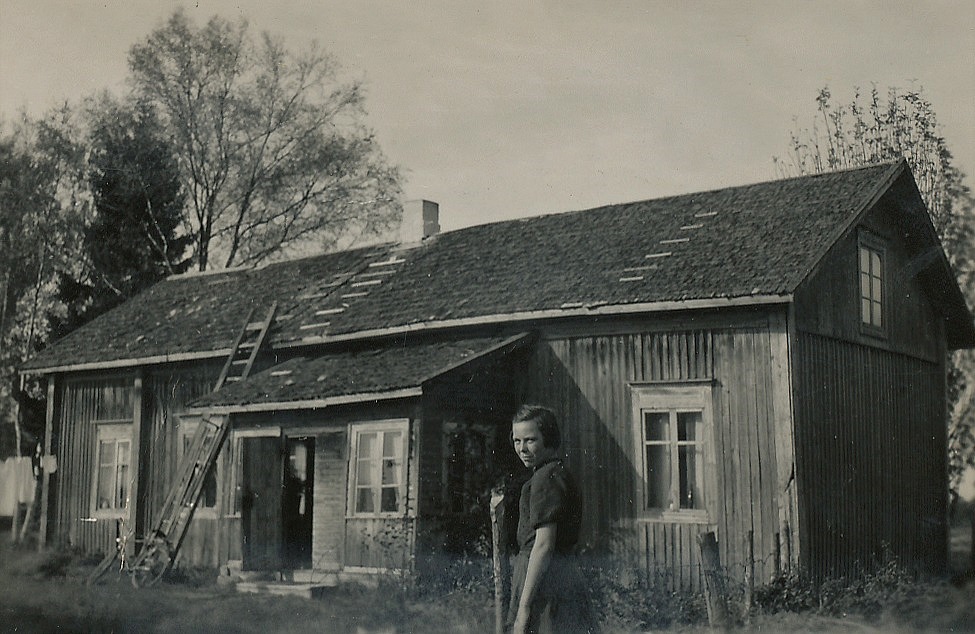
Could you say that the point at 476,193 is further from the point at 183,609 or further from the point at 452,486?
the point at 183,609

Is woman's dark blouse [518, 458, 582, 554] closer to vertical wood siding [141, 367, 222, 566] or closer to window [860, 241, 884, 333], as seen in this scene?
window [860, 241, 884, 333]

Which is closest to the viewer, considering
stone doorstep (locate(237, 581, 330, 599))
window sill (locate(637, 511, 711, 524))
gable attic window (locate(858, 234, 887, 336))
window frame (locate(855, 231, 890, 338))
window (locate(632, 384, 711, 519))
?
window sill (locate(637, 511, 711, 524))

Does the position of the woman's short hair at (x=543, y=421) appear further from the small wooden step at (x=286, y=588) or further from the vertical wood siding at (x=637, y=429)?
the small wooden step at (x=286, y=588)

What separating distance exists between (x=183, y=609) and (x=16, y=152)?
8831 millimetres

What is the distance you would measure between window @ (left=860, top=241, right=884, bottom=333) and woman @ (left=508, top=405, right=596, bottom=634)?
10.1m

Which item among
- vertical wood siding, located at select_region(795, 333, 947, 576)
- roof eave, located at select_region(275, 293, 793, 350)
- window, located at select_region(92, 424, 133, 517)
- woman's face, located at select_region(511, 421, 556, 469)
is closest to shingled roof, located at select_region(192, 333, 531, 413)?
roof eave, located at select_region(275, 293, 793, 350)

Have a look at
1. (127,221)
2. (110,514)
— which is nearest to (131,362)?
(110,514)

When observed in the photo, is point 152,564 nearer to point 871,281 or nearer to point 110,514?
point 110,514

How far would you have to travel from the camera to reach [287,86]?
1880 centimetres

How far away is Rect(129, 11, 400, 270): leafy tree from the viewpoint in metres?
19.6

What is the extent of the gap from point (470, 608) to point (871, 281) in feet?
24.7

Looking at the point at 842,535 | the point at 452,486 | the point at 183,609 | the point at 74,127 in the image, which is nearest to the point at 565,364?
the point at 452,486

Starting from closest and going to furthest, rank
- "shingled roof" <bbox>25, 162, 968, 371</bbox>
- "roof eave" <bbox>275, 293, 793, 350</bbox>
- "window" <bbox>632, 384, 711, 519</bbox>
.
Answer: "roof eave" <bbox>275, 293, 793, 350</bbox> → "window" <bbox>632, 384, 711, 519</bbox> → "shingled roof" <bbox>25, 162, 968, 371</bbox>

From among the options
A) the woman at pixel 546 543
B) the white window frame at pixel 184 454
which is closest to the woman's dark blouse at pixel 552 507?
the woman at pixel 546 543
